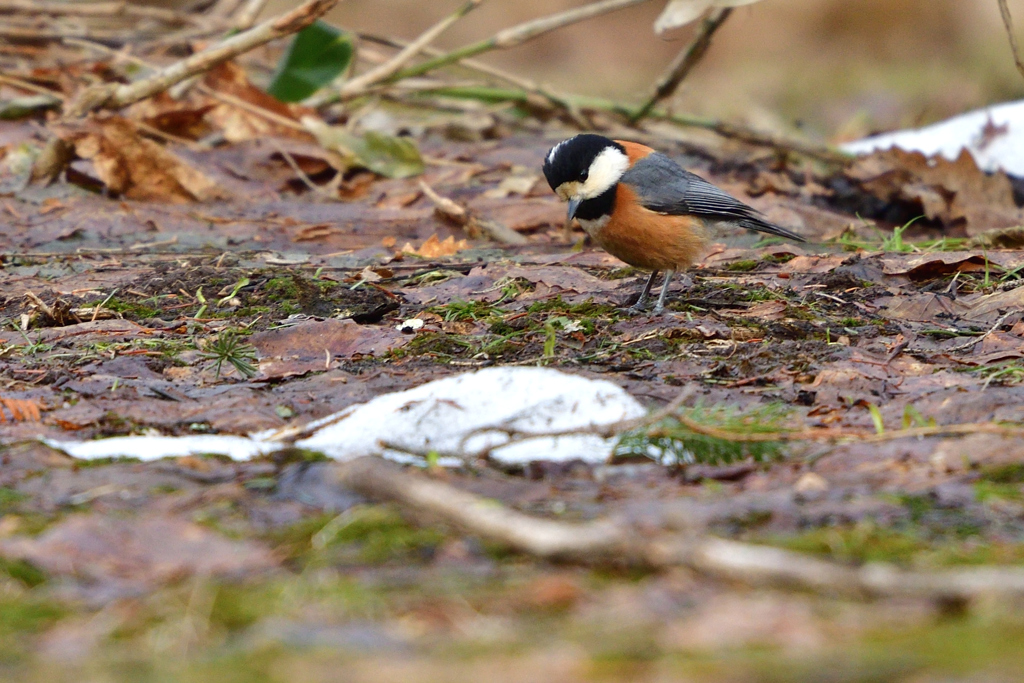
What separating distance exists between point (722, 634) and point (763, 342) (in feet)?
7.58

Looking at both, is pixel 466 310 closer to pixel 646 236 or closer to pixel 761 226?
pixel 646 236

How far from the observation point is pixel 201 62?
21.9 ft

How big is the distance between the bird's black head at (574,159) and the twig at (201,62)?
60.2 inches

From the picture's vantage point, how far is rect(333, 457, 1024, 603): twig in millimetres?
1739

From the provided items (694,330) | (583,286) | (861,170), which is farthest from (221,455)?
(861,170)

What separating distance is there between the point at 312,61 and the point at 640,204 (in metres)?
3.67

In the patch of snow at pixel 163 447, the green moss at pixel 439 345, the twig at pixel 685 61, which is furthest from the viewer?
the twig at pixel 685 61

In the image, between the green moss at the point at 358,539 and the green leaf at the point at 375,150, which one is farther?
the green leaf at the point at 375,150

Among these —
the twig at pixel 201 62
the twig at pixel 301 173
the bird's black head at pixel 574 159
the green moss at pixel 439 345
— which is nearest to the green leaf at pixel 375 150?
the twig at pixel 301 173

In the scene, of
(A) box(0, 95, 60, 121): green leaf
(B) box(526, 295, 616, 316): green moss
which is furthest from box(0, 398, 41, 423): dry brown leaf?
(A) box(0, 95, 60, 121): green leaf

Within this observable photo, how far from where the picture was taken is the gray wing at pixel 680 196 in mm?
5223

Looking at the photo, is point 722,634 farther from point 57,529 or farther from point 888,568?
point 57,529

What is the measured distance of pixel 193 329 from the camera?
4250 millimetres

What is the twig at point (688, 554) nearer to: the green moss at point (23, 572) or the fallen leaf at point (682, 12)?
the green moss at point (23, 572)
